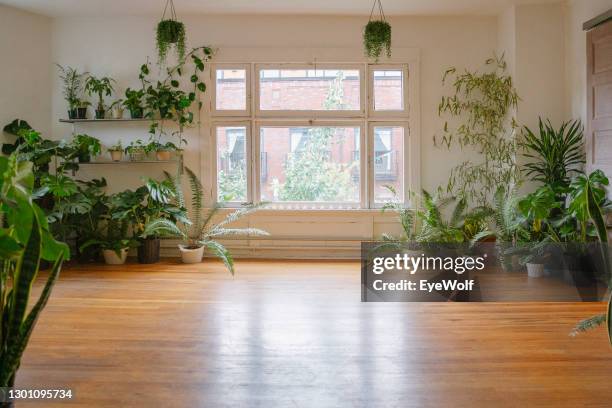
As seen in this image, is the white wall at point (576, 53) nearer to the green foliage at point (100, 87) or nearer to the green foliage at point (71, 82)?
the green foliage at point (100, 87)

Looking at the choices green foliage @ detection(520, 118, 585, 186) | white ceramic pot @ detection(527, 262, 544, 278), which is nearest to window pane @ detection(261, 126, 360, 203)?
green foliage @ detection(520, 118, 585, 186)

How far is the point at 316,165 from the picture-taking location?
6.47 meters

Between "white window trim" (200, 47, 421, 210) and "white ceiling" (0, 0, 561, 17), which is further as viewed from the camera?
"white window trim" (200, 47, 421, 210)

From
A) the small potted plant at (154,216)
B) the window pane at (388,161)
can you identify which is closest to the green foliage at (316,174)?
the window pane at (388,161)

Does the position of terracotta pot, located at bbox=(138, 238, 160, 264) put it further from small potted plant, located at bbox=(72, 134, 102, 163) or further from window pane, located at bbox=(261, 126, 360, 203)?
window pane, located at bbox=(261, 126, 360, 203)

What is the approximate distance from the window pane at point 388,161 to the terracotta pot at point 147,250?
8.40 feet

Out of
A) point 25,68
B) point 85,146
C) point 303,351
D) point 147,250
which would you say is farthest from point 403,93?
point 25,68

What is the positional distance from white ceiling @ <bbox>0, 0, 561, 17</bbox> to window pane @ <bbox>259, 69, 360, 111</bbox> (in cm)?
67

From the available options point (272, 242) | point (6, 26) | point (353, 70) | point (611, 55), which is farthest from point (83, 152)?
point (611, 55)

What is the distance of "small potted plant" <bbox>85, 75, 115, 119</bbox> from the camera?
6.16 m

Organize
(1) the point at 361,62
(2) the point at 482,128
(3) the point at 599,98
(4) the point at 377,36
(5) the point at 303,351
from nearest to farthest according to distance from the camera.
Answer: (5) the point at 303,351 → (3) the point at 599,98 → (4) the point at 377,36 → (2) the point at 482,128 → (1) the point at 361,62

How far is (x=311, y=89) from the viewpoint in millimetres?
6383

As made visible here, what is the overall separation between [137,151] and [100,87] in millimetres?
802

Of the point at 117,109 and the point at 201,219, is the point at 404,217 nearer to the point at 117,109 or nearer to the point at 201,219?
the point at 201,219
